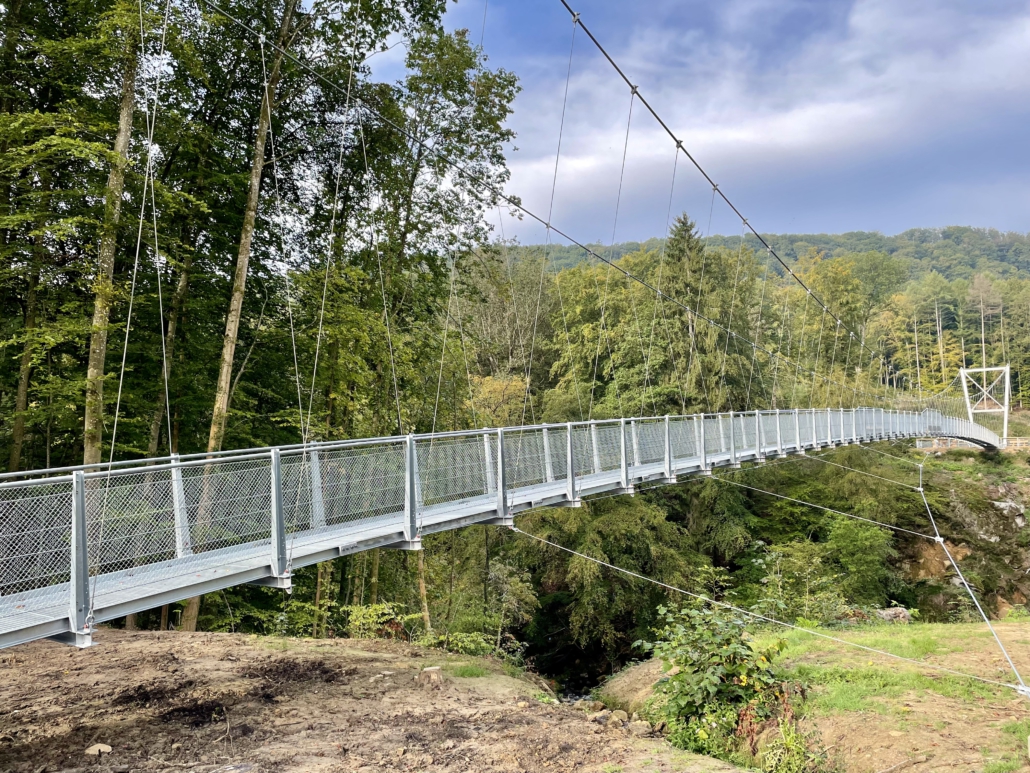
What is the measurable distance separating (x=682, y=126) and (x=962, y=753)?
62.0 metres

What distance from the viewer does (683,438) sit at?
400 inches

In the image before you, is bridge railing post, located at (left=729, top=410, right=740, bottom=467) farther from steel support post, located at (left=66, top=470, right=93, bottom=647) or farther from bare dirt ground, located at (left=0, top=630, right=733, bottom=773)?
steel support post, located at (left=66, top=470, right=93, bottom=647)

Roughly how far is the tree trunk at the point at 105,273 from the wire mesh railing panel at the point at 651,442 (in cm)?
649

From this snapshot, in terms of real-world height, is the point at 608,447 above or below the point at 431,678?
above

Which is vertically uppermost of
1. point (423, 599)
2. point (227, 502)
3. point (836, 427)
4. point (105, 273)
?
point (105, 273)

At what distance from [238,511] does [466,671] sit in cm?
325

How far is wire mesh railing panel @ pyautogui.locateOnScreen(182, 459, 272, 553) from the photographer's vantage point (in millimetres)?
4051

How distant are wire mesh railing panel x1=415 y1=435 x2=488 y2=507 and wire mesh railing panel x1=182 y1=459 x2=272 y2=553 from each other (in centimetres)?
141

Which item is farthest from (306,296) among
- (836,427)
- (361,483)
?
(836,427)

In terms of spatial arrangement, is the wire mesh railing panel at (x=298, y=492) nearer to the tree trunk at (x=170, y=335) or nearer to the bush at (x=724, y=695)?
the bush at (x=724, y=695)

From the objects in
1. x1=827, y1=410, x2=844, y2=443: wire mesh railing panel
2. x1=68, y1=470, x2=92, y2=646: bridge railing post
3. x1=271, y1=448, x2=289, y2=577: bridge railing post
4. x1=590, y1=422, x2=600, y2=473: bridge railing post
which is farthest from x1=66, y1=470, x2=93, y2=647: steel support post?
x1=827, y1=410, x2=844, y2=443: wire mesh railing panel

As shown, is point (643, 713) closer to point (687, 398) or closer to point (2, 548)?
point (2, 548)

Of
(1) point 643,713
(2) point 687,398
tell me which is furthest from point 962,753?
(2) point 687,398

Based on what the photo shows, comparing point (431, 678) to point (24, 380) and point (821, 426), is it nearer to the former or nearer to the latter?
point (24, 380)
